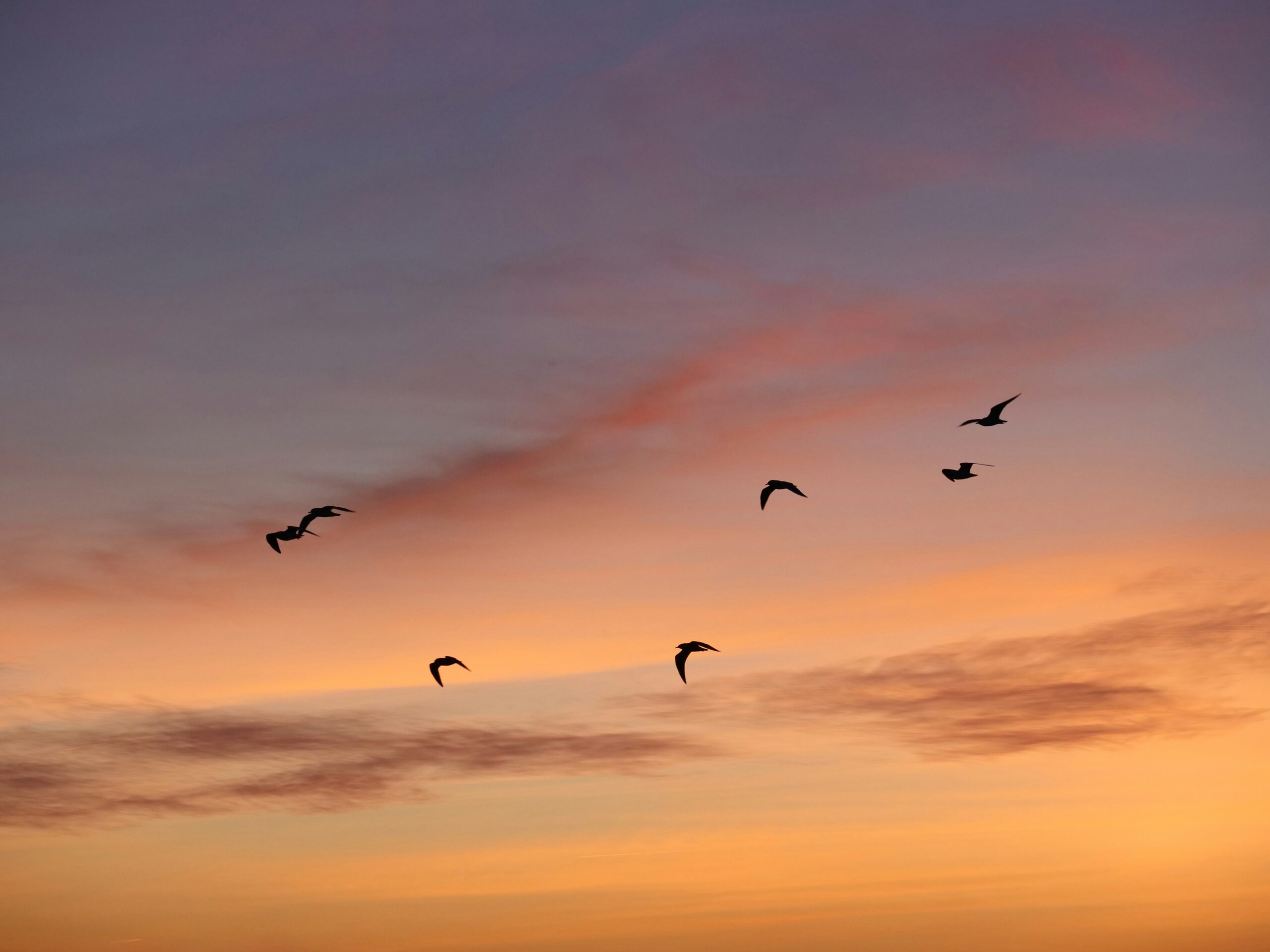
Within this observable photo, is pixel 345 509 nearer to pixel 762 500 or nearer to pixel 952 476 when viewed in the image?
pixel 762 500

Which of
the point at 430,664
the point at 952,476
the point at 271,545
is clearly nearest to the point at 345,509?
the point at 271,545

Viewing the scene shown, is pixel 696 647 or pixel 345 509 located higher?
pixel 345 509

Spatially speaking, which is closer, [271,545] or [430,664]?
[271,545]

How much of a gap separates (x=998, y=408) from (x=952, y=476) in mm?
5858

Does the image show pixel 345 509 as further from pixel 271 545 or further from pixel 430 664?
pixel 430 664

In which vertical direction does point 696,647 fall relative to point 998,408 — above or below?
below

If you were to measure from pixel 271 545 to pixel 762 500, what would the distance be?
3559cm

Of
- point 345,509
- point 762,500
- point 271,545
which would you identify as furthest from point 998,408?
point 271,545

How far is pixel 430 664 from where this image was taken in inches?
4739

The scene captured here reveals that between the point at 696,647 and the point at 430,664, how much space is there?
975 inches

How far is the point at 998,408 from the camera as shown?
106 meters

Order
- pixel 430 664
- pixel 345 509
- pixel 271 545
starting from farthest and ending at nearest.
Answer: pixel 430 664
pixel 271 545
pixel 345 509

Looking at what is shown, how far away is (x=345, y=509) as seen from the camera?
102 m

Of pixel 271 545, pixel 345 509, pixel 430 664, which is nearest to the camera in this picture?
pixel 345 509
